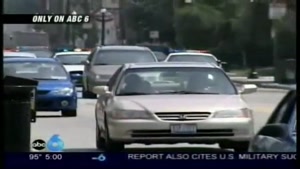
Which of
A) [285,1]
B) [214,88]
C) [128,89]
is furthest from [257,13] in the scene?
[128,89]

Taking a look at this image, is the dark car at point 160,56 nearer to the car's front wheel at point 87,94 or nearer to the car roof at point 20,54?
the car's front wheel at point 87,94

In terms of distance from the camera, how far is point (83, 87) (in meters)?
6.66

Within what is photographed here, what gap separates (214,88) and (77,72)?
3.37 ft

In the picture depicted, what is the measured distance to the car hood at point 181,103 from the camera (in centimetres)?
647

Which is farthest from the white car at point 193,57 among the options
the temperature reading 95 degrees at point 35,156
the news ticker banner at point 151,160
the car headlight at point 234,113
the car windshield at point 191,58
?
the temperature reading 95 degrees at point 35,156

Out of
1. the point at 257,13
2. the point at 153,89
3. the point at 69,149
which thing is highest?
the point at 257,13

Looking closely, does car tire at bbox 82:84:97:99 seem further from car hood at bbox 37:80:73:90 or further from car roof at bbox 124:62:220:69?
car roof at bbox 124:62:220:69

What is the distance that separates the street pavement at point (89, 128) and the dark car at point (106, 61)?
0.21 meters

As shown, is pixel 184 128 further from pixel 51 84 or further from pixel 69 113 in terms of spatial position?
pixel 51 84

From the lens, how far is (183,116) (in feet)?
21.1

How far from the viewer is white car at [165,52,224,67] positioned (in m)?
6.52

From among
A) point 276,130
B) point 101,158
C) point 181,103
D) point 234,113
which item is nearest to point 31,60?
point 101,158

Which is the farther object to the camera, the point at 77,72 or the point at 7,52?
the point at 77,72

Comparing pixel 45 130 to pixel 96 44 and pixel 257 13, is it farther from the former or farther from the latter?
pixel 257 13
